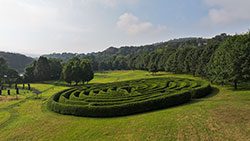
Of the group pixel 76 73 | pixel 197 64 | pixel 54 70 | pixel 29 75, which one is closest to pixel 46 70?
pixel 54 70

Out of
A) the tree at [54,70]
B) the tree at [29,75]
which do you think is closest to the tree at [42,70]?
the tree at [29,75]

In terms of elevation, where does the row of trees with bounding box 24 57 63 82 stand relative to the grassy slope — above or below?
above

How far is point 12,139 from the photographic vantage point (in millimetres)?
25109

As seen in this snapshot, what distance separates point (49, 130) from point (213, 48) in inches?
1997

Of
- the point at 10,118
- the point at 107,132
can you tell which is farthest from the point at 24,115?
the point at 107,132

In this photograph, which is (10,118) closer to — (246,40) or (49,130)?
(49,130)

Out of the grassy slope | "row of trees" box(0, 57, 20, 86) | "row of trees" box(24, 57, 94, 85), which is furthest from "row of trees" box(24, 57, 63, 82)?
the grassy slope

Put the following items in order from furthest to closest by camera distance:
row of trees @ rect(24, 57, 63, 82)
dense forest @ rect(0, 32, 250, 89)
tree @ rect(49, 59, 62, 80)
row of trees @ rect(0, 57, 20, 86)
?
tree @ rect(49, 59, 62, 80) < row of trees @ rect(0, 57, 20, 86) < row of trees @ rect(24, 57, 63, 82) < dense forest @ rect(0, 32, 250, 89)

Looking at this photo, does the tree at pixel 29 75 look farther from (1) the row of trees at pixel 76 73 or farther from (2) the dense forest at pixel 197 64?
(1) the row of trees at pixel 76 73

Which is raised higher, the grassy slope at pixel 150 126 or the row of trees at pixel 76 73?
the row of trees at pixel 76 73

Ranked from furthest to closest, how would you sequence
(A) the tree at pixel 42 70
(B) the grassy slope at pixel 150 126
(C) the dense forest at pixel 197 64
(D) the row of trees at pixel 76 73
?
(A) the tree at pixel 42 70, (D) the row of trees at pixel 76 73, (C) the dense forest at pixel 197 64, (B) the grassy slope at pixel 150 126

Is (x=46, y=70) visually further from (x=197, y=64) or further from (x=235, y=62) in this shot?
(x=235, y=62)

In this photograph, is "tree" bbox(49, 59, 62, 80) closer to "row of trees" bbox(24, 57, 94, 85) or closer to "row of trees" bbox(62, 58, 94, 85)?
"row of trees" bbox(24, 57, 94, 85)

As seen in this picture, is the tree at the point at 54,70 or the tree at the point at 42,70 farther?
the tree at the point at 54,70
